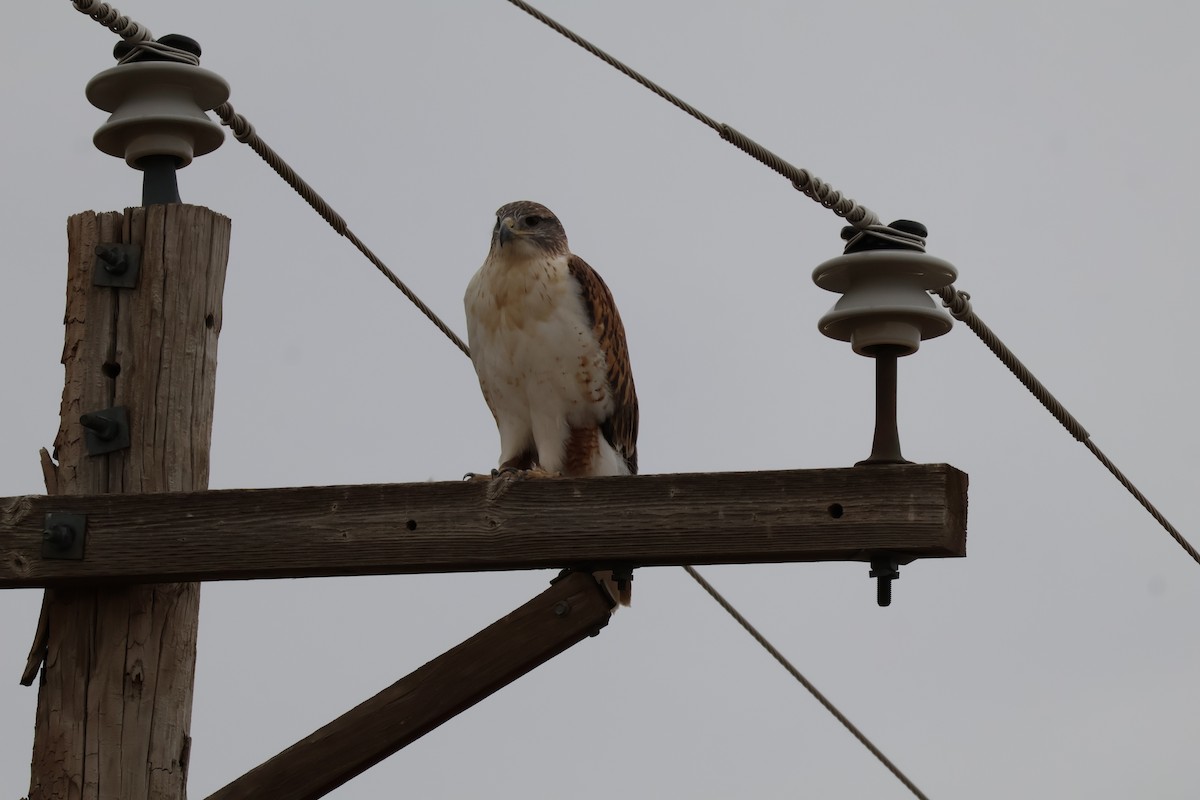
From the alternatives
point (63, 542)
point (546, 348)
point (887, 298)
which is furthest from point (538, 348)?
point (63, 542)

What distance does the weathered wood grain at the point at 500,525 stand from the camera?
3.94 metres

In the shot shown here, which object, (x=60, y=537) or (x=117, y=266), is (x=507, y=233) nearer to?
(x=117, y=266)

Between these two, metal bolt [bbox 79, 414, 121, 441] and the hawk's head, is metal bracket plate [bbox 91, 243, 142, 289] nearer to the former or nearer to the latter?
metal bolt [bbox 79, 414, 121, 441]

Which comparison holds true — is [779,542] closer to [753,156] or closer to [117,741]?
[753,156]

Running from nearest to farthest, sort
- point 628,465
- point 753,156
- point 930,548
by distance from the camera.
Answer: point 930,548 < point 753,156 < point 628,465

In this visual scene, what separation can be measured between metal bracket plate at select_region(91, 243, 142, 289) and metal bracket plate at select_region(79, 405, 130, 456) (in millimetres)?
308

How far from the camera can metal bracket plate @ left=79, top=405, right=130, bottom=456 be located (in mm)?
4367

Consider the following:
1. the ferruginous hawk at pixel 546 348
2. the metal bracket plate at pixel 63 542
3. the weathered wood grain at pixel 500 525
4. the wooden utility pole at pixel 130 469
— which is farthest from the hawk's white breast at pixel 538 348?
the metal bracket plate at pixel 63 542

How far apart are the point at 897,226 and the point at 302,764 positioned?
1803 mm

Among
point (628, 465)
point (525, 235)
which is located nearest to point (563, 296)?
point (525, 235)

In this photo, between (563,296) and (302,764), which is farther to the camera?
(563,296)

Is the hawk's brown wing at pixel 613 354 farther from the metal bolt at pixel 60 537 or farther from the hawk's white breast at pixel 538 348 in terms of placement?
the metal bolt at pixel 60 537

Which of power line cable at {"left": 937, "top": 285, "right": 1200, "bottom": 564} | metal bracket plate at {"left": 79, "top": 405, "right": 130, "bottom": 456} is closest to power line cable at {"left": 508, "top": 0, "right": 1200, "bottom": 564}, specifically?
power line cable at {"left": 937, "top": 285, "right": 1200, "bottom": 564}

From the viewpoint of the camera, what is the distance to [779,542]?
396cm
